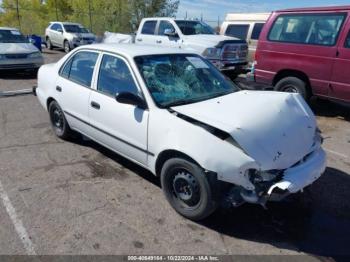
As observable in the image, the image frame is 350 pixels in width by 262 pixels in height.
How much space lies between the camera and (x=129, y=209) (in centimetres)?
377

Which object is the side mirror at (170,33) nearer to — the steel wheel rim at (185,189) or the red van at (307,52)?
the red van at (307,52)

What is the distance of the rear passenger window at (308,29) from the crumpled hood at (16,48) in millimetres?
8019

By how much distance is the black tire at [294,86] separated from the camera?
7449mm

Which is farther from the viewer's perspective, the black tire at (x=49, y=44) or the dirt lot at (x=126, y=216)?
the black tire at (x=49, y=44)

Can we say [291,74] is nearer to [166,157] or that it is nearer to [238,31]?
[166,157]

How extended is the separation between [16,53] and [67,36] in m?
8.67

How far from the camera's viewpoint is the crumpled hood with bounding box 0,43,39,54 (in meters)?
11.4

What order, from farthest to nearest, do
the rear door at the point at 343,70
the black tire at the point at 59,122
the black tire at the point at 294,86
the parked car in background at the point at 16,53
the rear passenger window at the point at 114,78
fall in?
1. the parked car in background at the point at 16,53
2. the black tire at the point at 294,86
3. the rear door at the point at 343,70
4. the black tire at the point at 59,122
5. the rear passenger window at the point at 114,78

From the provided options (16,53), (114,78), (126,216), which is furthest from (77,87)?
(16,53)

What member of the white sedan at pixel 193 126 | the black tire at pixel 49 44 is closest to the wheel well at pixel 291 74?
the white sedan at pixel 193 126

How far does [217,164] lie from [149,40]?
1020 cm

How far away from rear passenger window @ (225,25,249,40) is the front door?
374 inches

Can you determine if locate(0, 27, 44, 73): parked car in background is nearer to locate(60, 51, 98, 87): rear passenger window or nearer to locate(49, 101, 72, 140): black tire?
locate(49, 101, 72, 140): black tire

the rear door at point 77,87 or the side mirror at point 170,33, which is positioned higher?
the side mirror at point 170,33
